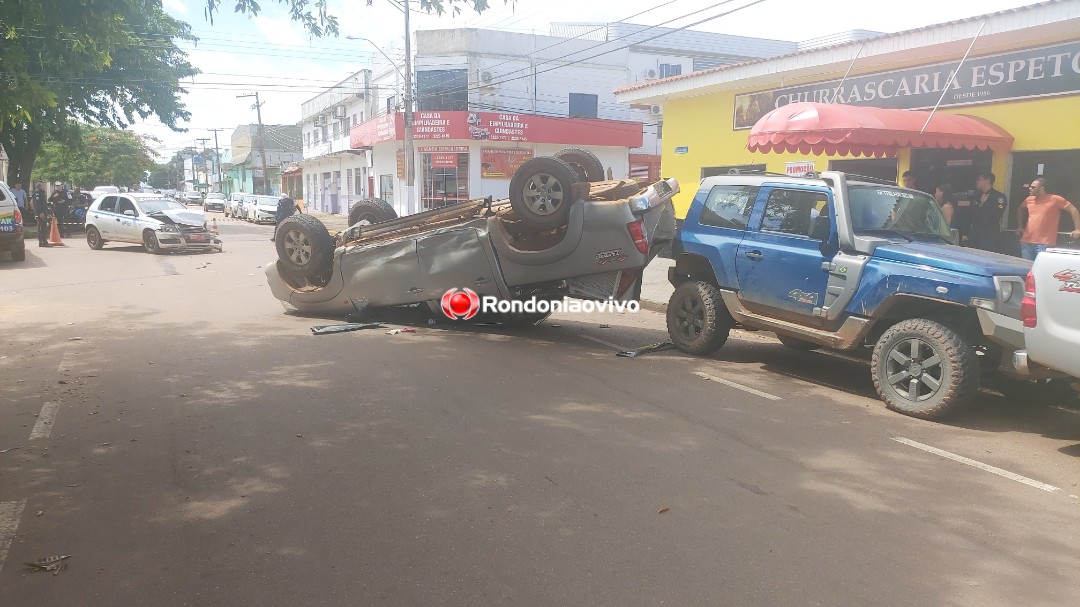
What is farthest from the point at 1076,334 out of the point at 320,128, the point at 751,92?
the point at 320,128

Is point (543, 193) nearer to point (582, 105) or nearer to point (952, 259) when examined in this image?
point (952, 259)

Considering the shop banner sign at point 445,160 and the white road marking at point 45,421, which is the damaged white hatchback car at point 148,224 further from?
the white road marking at point 45,421

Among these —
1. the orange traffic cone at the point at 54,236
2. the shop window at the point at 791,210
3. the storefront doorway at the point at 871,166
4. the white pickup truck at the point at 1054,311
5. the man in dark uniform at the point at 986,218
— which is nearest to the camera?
the white pickup truck at the point at 1054,311

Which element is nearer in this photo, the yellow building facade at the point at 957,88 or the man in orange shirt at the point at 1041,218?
the man in orange shirt at the point at 1041,218

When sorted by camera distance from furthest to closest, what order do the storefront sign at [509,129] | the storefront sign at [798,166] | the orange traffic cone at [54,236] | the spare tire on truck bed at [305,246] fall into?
the storefront sign at [509,129] → the orange traffic cone at [54,236] → the storefront sign at [798,166] → the spare tire on truck bed at [305,246]

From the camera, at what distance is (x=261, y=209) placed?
38281mm

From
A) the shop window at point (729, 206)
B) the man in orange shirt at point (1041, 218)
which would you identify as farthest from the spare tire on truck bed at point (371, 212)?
the man in orange shirt at point (1041, 218)

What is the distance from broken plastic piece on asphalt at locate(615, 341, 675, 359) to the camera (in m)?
8.36

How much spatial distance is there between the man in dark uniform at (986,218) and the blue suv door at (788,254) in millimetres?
4800

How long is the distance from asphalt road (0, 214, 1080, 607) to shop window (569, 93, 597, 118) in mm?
30924

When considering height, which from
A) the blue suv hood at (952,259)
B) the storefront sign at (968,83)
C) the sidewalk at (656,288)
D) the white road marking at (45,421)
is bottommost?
the white road marking at (45,421)

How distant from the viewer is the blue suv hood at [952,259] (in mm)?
5852

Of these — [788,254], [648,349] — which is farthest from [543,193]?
[788,254]

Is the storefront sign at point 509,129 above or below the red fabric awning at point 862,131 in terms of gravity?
above
